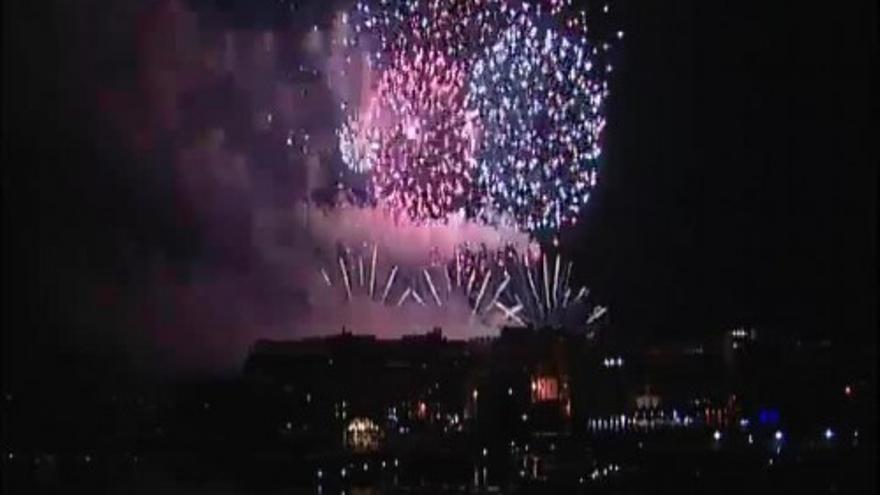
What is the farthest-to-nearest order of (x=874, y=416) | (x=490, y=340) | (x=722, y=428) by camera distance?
(x=722, y=428), (x=490, y=340), (x=874, y=416)

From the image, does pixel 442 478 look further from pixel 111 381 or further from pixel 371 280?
pixel 111 381

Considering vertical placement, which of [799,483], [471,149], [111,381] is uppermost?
[471,149]

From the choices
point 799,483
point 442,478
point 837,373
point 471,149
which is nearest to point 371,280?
point 442,478

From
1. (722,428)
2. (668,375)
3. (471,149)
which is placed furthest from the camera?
(668,375)

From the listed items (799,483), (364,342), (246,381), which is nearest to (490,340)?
(364,342)

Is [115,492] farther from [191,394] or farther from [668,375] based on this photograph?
[668,375]

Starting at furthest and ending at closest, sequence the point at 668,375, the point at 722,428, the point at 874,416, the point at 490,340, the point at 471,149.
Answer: the point at 668,375
the point at 722,428
the point at 490,340
the point at 874,416
the point at 471,149

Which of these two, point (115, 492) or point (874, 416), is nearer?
point (115, 492)

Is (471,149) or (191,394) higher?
(471,149)

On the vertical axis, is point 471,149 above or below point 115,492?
above
